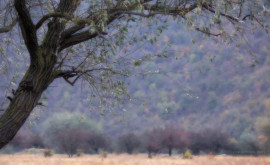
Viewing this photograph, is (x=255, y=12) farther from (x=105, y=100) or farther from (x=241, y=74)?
(x=241, y=74)

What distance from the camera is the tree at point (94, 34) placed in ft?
17.6

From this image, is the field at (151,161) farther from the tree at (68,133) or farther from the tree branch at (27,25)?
the tree branch at (27,25)

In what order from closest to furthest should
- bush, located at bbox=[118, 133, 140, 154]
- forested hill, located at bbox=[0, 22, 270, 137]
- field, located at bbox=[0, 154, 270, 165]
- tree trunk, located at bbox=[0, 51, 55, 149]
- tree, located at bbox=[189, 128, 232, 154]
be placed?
1. tree trunk, located at bbox=[0, 51, 55, 149]
2. field, located at bbox=[0, 154, 270, 165]
3. tree, located at bbox=[189, 128, 232, 154]
4. bush, located at bbox=[118, 133, 140, 154]
5. forested hill, located at bbox=[0, 22, 270, 137]

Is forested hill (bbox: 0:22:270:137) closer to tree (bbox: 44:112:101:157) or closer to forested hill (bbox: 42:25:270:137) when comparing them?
forested hill (bbox: 42:25:270:137)

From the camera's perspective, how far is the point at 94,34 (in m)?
5.88

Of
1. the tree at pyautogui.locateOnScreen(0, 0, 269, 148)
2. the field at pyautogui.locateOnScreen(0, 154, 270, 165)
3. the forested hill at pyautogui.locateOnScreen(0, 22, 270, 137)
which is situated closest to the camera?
the tree at pyautogui.locateOnScreen(0, 0, 269, 148)

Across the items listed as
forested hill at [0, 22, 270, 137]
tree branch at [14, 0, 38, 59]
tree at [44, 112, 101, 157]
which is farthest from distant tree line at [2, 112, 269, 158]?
tree branch at [14, 0, 38, 59]

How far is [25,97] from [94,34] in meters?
1.34

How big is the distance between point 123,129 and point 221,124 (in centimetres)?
1375

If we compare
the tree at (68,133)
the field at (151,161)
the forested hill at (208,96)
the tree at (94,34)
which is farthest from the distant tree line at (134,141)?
the tree at (94,34)

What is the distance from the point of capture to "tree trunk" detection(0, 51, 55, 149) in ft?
17.2

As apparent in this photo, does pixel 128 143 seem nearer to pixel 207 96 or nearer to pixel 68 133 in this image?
pixel 68 133

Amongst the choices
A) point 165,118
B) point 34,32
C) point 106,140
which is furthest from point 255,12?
point 165,118

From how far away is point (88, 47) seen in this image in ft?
23.5
